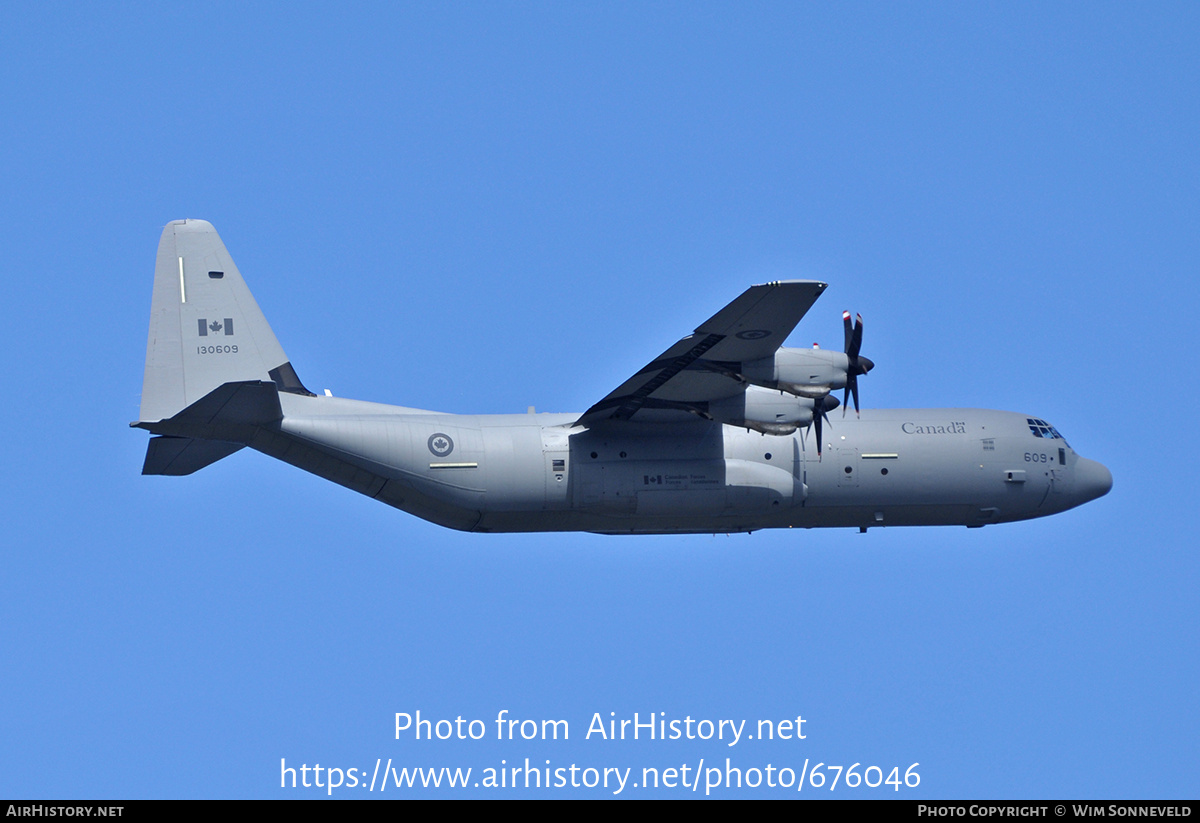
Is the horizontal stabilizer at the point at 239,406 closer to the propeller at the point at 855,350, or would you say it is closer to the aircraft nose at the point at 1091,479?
the propeller at the point at 855,350

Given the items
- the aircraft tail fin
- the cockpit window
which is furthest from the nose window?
the aircraft tail fin

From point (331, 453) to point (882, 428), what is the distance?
1167 cm

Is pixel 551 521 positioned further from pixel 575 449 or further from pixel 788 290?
pixel 788 290

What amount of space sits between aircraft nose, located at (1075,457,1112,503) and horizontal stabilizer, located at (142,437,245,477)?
18.4 meters

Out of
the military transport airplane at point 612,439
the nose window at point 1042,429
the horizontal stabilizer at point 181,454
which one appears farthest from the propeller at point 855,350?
the horizontal stabilizer at point 181,454

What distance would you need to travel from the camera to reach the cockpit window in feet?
115

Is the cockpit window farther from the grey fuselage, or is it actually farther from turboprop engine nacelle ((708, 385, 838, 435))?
turboprop engine nacelle ((708, 385, 838, 435))

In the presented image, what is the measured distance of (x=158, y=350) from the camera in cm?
3062

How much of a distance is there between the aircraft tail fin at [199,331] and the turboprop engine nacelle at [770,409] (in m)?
9.03

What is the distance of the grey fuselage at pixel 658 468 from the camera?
103 ft

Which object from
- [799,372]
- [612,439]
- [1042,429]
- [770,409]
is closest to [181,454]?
[612,439]

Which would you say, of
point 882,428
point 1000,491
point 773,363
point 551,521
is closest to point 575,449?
point 551,521

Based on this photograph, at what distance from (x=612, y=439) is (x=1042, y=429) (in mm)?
10088

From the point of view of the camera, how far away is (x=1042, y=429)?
115 feet
